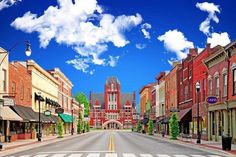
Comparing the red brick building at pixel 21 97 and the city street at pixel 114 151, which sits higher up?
the red brick building at pixel 21 97

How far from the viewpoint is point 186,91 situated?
71.3m

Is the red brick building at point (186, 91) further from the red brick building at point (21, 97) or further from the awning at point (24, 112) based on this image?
the red brick building at point (21, 97)

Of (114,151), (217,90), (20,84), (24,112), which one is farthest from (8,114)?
(217,90)

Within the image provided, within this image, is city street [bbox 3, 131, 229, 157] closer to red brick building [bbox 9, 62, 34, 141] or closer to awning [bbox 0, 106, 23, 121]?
awning [bbox 0, 106, 23, 121]

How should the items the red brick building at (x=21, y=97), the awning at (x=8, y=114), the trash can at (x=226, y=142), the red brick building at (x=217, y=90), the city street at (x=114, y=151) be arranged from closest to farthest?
the city street at (x=114, y=151)
the trash can at (x=226, y=142)
the awning at (x=8, y=114)
the red brick building at (x=217, y=90)
the red brick building at (x=21, y=97)

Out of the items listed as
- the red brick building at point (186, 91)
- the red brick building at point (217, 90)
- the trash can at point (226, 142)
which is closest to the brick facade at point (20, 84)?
the red brick building at point (186, 91)

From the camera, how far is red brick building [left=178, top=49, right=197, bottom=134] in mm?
67188

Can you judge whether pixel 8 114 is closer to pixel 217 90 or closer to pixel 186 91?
pixel 217 90

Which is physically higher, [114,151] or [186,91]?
[186,91]

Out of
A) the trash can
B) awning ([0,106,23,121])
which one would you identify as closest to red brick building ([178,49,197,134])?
awning ([0,106,23,121])

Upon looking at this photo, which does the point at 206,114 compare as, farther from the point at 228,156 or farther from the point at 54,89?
the point at 54,89

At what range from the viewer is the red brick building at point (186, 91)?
67.2 metres

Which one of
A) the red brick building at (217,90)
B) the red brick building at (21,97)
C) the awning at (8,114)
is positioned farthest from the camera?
the red brick building at (21,97)

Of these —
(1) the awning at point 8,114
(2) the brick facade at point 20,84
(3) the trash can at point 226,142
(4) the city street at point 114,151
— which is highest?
(2) the brick facade at point 20,84
